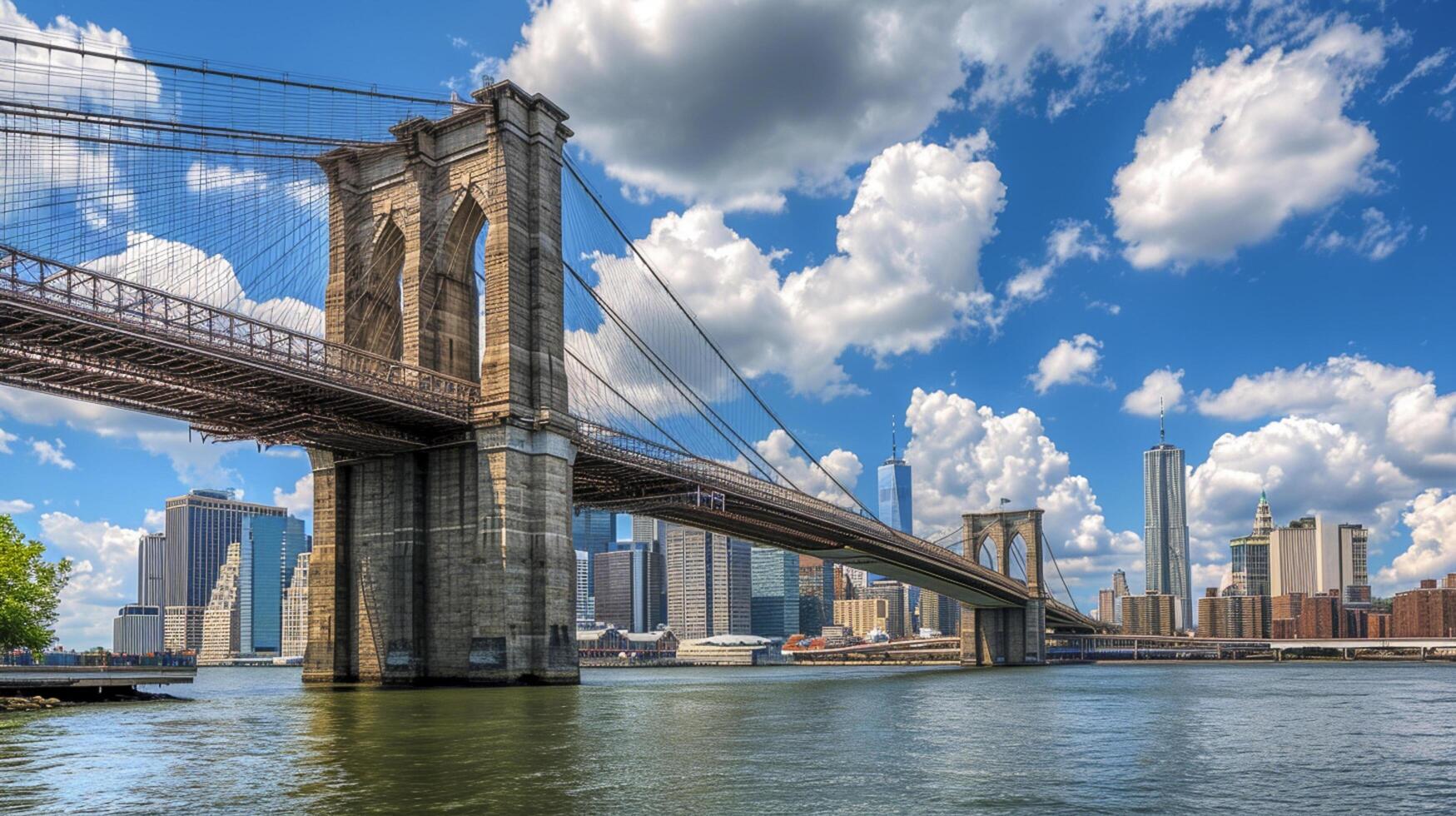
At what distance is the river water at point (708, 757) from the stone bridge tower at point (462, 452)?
24.0 ft

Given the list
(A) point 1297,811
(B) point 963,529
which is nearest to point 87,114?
(A) point 1297,811

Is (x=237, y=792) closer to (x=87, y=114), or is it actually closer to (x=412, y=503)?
(x=87, y=114)

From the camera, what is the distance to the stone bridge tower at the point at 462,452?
57938mm

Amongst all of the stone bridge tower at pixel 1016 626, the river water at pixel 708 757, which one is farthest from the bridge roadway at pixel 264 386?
the stone bridge tower at pixel 1016 626

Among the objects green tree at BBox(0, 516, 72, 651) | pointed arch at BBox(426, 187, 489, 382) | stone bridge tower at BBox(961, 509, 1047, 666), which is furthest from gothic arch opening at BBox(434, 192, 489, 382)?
stone bridge tower at BBox(961, 509, 1047, 666)

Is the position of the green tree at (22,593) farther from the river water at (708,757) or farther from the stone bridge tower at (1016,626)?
the stone bridge tower at (1016,626)

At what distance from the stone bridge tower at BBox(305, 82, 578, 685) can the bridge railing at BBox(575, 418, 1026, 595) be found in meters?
6.03

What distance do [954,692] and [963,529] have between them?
9994 cm

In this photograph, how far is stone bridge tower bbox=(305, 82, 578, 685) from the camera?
57.9 m

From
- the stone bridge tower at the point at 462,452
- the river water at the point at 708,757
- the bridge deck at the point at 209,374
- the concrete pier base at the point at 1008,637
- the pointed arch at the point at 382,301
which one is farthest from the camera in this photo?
the concrete pier base at the point at 1008,637

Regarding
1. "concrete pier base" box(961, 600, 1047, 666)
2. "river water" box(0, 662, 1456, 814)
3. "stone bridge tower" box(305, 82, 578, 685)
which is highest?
"stone bridge tower" box(305, 82, 578, 685)

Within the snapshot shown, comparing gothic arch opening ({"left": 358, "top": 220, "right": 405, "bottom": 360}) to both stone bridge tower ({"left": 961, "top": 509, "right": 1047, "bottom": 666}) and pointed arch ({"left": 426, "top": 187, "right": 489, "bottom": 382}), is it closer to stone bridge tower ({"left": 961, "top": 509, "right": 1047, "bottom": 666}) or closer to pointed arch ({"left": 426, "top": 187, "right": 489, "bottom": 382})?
pointed arch ({"left": 426, "top": 187, "right": 489, "bottom": 382})

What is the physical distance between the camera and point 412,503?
6050 cm

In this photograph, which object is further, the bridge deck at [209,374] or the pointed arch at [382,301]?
the pointed arch at [382,301]
